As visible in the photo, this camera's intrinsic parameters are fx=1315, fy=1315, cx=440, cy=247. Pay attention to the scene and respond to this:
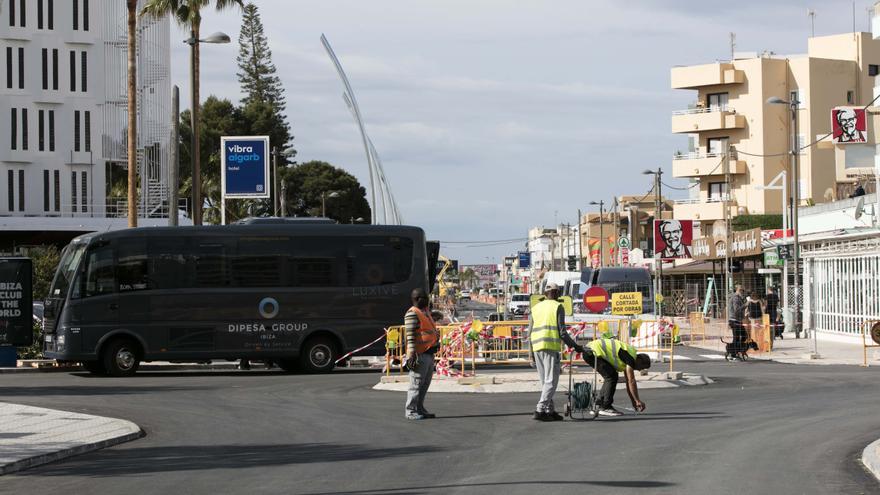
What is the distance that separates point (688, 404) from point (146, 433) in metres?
8.20

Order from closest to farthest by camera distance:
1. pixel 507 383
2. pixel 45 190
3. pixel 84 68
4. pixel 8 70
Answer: pixel 507 383
pixel 8 70
pixel 45 190
pixel 84 68

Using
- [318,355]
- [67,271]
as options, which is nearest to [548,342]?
[318,355]

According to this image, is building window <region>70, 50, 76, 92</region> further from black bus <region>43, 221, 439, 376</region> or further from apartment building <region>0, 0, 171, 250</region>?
black bus <region>43, 221, 439, 376</region>

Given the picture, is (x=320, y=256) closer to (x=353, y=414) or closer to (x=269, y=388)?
(x=269, y=388)

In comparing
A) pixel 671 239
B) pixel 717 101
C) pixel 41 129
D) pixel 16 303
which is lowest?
pixel 16 303

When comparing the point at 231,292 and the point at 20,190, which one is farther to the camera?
the point at 20,190

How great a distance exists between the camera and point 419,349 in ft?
58.5

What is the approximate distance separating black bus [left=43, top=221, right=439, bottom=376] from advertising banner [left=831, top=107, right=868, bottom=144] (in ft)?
102

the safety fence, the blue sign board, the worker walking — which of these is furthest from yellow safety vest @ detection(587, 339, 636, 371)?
the blue sign board

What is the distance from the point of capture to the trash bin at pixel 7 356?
3106 centimetres

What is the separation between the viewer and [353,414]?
62.6 feet

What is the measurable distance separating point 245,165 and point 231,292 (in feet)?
41.2

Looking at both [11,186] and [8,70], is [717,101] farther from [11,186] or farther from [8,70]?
[11,186]

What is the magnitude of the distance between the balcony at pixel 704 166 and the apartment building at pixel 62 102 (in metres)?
33.4
